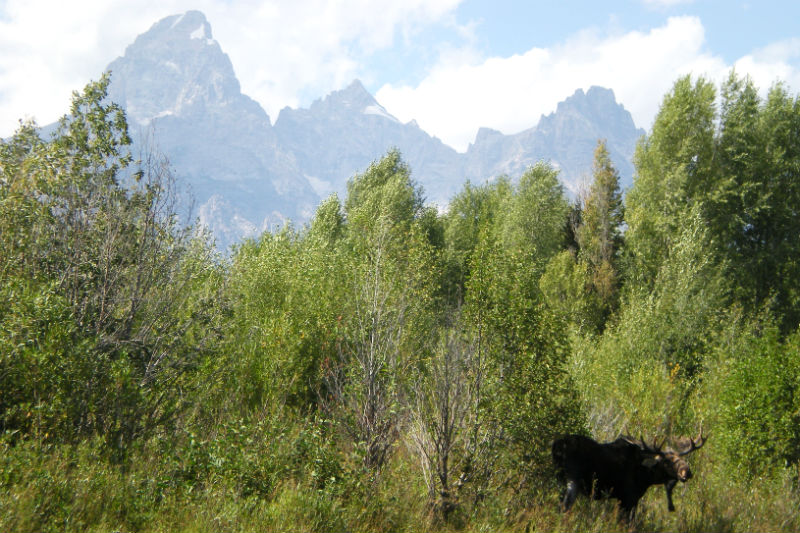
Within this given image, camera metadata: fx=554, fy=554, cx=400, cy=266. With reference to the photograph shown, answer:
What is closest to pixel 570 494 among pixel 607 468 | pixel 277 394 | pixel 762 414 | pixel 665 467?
pixel 607 468

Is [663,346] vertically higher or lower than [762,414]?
higher

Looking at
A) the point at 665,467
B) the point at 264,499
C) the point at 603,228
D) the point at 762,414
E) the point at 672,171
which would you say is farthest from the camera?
the point at 603,228

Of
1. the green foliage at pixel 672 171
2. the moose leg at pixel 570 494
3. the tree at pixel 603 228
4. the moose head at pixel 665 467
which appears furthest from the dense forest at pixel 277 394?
the tree at pixel 603 228

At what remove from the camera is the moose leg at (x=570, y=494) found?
444 inches

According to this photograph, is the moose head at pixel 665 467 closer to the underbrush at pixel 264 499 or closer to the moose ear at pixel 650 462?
the moose ear at pixel 650 462

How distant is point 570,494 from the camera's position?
446 inches

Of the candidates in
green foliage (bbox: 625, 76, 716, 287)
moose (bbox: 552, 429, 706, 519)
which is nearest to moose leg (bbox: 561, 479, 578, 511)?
moose (bbox: 552, 429, 706, 519)

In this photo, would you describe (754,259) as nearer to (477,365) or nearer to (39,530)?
(477,365)

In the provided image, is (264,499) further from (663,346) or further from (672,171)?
(672,171)

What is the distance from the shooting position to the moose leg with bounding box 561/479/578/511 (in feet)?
37.0

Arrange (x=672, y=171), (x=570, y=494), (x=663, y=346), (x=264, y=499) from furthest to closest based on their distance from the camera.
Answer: (x=672, y=171)
(x=663, y=346)
(x=570, y=494)
(x=264, y=499)

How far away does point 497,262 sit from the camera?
505 inches

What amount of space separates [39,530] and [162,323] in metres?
5.75

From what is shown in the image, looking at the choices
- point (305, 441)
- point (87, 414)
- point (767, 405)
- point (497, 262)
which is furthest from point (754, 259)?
point (87, 414)
